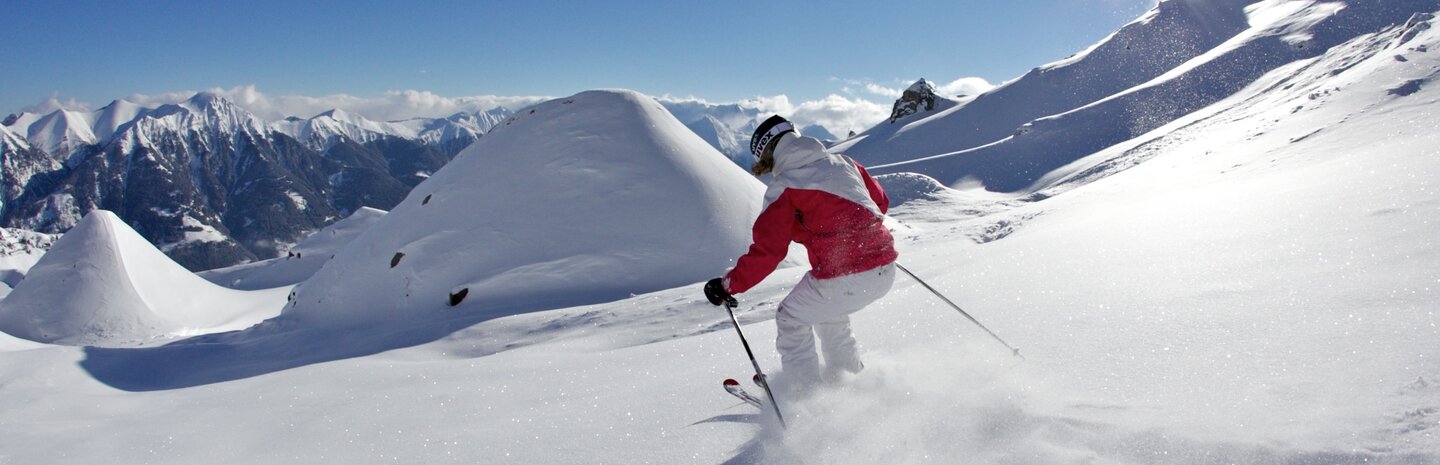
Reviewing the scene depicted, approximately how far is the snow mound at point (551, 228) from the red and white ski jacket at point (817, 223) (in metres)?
7.55

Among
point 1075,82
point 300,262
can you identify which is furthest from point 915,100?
point 300,262

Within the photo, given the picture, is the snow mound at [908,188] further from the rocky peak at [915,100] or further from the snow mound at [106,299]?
the rocky peak at [915,100]

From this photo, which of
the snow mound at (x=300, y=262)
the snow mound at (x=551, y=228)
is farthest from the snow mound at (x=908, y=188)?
the snow mound at (x=300, y=262)

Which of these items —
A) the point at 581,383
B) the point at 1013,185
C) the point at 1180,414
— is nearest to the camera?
the point at 1180,414

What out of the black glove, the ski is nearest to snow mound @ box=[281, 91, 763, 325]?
the black glove

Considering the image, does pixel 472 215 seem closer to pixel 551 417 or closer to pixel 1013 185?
pixel 551 417

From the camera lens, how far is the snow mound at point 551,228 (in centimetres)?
1152

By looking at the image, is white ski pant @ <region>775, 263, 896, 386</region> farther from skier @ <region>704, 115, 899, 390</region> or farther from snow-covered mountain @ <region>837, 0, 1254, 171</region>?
snow-covered mountain @ <region>837, 0, 1254, 171</region>

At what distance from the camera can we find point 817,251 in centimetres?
393

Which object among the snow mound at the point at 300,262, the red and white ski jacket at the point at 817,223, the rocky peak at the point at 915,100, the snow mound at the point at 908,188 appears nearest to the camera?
the red and white ski jacket at the point at 817,223

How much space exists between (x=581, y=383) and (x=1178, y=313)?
4.07 m

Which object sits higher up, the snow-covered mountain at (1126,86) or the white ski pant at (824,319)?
the snow-covered mountain at (1126,86)

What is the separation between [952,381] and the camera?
11.6 feet

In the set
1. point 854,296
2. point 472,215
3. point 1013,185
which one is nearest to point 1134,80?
point 1013,185
